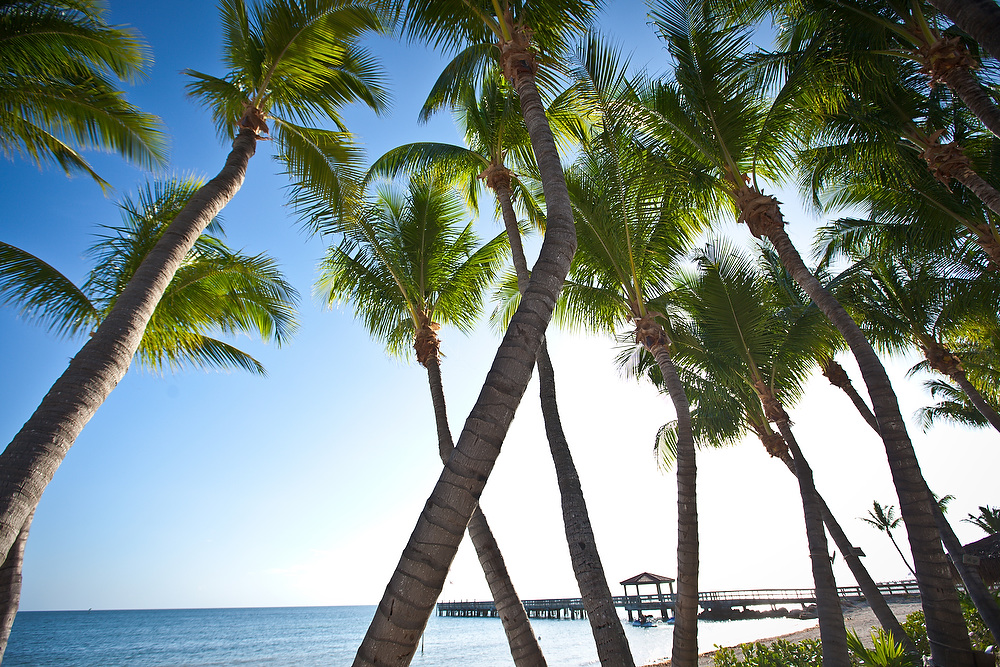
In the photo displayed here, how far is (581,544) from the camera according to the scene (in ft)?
17.3

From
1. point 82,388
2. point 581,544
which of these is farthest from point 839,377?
point 82,388

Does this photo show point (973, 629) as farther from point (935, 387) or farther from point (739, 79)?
→ point (935, 387)

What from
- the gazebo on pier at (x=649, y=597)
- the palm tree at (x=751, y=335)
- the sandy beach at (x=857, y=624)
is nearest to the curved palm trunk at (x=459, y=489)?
the palm tree at (x=751, y=335)

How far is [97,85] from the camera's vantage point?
6.87 m

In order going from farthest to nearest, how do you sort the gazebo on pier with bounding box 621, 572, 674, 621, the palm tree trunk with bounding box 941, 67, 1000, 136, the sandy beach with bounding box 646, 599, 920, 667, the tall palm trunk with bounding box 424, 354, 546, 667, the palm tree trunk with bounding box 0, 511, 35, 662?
the gazebo on pier with bounding box 621, 572, 674, 621 → the sandy beach with bounding box 646, 599, 920, 667 → the palm tree trunk with bounding box 941, 67, 1000, 136 → the palm tree trunk with bounding box 0, 511, 35, 662 → the tall palm trunk with bounding box 424, 354, 546, 667

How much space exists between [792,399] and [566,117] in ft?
24.7

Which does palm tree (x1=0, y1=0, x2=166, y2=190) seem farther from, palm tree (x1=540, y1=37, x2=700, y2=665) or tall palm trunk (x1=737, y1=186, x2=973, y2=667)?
tall palm trunk (x1=737, y1=186, x2=973, y2=667)

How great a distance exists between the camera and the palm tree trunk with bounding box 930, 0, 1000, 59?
4.69 meters

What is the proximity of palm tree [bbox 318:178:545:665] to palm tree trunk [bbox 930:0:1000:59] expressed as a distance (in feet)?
23.0

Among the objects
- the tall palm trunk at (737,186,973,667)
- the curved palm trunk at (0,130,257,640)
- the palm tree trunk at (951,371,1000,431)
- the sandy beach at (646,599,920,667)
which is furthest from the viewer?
the sandy beach at (646,599,920,667)

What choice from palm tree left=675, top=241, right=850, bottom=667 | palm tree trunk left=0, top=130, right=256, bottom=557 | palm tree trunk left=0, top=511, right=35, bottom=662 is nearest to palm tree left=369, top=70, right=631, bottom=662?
palm tree left=675, top=241, right=850, bottom=667

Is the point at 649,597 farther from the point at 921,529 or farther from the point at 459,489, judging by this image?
the point at 459,489

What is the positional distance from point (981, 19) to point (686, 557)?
6.30 metres

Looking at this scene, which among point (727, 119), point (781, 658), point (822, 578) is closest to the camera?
point (822, 578)
